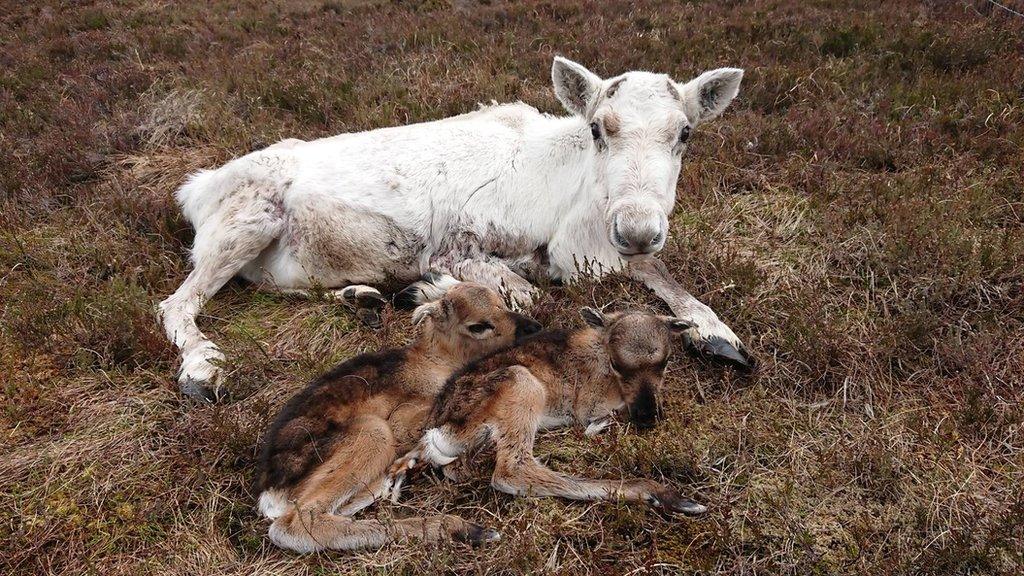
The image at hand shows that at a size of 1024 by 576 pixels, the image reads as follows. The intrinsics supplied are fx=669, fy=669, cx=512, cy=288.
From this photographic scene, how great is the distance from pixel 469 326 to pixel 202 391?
2.09 meters

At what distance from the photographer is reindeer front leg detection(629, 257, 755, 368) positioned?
4.82 metres

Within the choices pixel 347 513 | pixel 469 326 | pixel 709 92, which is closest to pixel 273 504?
pixel 347 513

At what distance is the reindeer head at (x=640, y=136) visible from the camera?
4785 mm

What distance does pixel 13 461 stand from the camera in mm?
4348

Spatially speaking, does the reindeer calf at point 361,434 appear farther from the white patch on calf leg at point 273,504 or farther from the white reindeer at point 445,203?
the white reindeer at point 445,203

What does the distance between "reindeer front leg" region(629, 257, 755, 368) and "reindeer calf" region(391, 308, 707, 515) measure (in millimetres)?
330

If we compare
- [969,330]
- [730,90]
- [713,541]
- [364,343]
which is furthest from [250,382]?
[969,330]

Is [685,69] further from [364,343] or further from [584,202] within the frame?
[364,343]

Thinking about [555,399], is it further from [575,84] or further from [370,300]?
[575,84]

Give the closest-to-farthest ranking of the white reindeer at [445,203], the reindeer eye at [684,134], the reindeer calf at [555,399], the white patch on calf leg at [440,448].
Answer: the reindeer calf at [555,399] < the white patch on calf leg at [440,448] < the reindeer eye at [684,134] < the white reindeer at [445,203]

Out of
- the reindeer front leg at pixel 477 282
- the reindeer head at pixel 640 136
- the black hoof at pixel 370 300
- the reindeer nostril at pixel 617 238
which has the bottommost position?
the black hoof at pixel 370 300

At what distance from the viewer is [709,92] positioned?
5.93 metres

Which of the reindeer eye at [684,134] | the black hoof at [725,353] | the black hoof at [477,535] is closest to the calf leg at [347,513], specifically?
the black hoof at [477,535]

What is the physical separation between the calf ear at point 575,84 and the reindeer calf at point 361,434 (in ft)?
8.03
